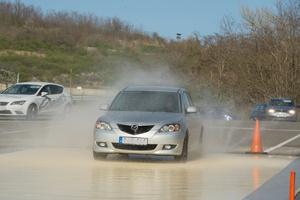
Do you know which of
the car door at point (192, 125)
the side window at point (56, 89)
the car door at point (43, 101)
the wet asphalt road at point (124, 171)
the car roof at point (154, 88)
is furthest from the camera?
the side window at point (56, 89)

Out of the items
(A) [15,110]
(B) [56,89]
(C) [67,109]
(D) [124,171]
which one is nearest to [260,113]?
(C) [67,109]

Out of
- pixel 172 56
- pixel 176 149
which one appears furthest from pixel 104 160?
pixel 172 56

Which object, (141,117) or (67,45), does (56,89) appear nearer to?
(141,117)

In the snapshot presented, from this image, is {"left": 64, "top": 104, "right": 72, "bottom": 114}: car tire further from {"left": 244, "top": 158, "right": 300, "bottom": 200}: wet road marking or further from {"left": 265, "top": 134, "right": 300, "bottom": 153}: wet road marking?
{"left": 244, "top": 158, "right": 300, "bottom": 200}: wet road marking

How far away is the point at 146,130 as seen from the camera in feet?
46.1

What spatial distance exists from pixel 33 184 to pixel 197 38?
172ft

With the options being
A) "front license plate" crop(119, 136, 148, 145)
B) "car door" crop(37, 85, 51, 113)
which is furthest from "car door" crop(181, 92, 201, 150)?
"car door" crop(37, 85, 51, 113)

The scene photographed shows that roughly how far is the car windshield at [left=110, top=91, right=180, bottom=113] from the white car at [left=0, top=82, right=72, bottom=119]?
40.3 feet

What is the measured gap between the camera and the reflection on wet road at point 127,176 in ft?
34.8

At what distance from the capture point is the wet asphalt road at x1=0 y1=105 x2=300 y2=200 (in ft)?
35.2

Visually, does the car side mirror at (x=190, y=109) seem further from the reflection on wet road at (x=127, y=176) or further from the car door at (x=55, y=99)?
the car door at (x=55, y=99)

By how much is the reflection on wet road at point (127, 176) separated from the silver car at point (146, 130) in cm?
29

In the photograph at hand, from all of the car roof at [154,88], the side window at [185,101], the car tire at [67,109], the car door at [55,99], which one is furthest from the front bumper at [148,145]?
the car tire at [67,109]

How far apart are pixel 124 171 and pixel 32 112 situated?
1523cm
